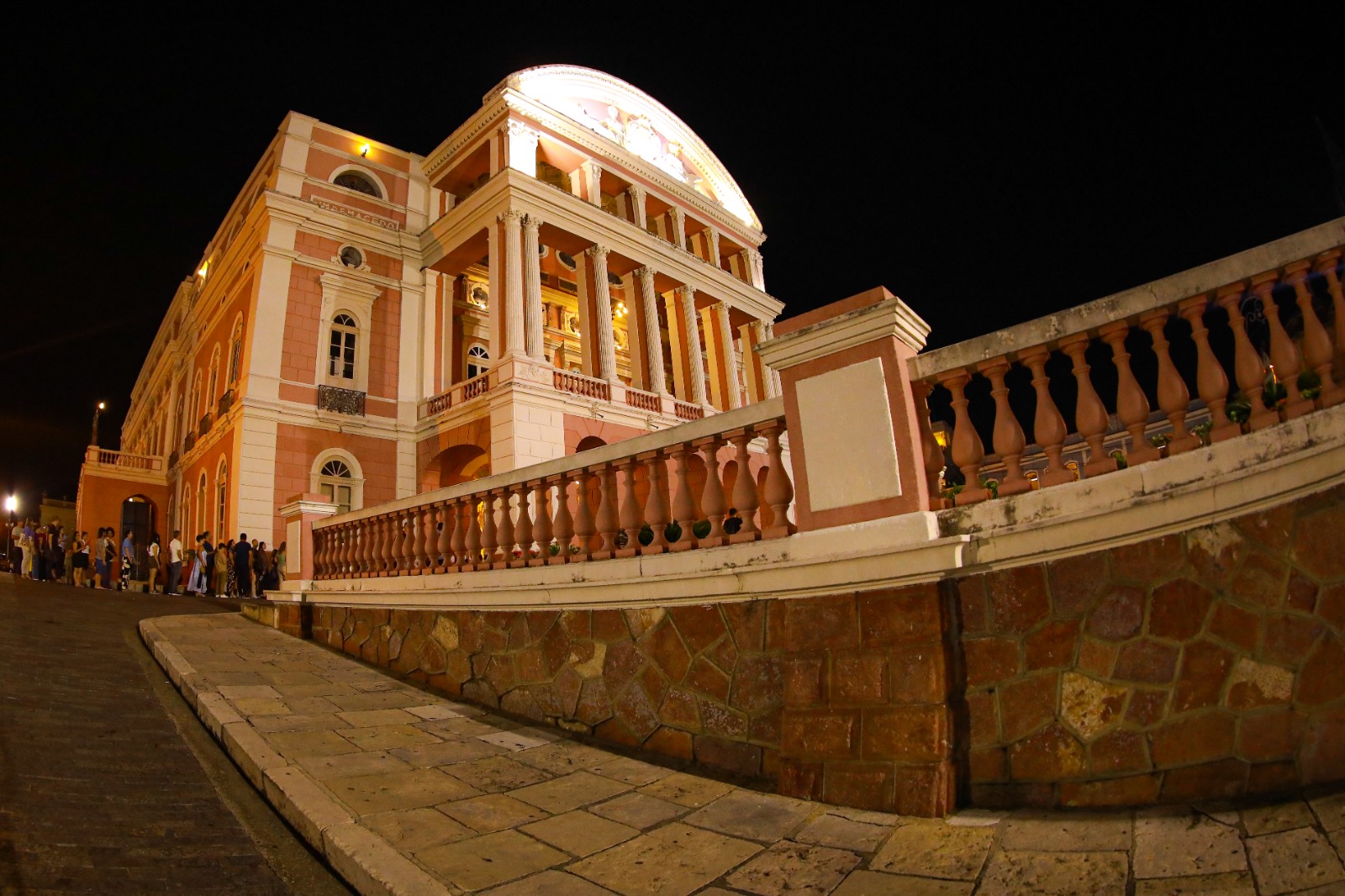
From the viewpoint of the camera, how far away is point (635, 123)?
76.7 ft

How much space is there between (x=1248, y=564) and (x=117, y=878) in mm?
4507

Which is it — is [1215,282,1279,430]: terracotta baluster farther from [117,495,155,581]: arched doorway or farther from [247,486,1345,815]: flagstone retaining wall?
[117,495,155,581]: arched doorway

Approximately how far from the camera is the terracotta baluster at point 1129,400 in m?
3.07

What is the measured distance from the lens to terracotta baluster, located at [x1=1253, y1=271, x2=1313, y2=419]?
2.84 metres

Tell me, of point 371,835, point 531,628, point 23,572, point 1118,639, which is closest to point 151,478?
point 23,572

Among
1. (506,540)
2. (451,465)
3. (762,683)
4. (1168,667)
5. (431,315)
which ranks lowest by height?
(762,683)

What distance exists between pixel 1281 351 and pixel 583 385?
1547cm

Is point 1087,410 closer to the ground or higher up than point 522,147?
closer to the ground

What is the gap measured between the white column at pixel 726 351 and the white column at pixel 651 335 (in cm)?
343

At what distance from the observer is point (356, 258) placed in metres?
18.3

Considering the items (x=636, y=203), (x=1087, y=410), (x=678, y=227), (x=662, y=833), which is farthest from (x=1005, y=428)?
(x=678, y=227)

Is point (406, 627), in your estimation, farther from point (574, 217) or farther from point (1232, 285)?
point (574, 217)

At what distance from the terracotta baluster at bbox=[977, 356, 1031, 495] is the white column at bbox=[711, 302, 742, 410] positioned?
20.1 meters

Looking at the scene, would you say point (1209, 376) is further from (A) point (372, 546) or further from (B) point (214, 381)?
(B) point (214, 381)
